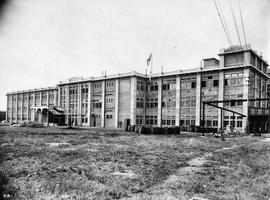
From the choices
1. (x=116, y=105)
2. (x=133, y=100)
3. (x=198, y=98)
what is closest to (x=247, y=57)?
(x=198, y=98)

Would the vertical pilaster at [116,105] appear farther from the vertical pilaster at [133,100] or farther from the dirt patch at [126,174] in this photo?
the dirt patch at [126,174]

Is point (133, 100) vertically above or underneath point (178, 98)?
underneath

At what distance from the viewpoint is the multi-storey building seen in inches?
1506

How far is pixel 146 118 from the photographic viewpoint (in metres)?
51.4

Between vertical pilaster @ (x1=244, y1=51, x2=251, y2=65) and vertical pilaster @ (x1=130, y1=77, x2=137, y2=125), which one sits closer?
vertical pilaster @ (x1=244, y1=51, x2=251, y2=65)

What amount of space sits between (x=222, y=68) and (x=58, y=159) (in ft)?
120

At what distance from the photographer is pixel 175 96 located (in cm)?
4669

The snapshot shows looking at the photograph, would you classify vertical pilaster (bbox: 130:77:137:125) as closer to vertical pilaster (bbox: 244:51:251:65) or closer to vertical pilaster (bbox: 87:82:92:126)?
vertical pilaster (bbox: 87:82:92:126)

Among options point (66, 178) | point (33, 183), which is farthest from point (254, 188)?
point (33, 183)

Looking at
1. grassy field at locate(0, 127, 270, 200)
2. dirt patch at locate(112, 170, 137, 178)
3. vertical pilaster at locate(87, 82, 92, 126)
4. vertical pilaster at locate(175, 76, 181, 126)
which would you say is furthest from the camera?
vertical pilaster at locate(87, 82, 92, 126)

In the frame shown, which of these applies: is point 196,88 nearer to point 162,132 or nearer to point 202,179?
point 162,132

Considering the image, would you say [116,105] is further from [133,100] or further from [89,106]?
[89,106]

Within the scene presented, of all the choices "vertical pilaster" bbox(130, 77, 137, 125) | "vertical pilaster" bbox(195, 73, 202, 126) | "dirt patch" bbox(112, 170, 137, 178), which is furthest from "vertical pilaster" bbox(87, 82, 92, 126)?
"dirt patch" bbox(112, 170, 137, 178)

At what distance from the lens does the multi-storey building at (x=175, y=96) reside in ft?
125
